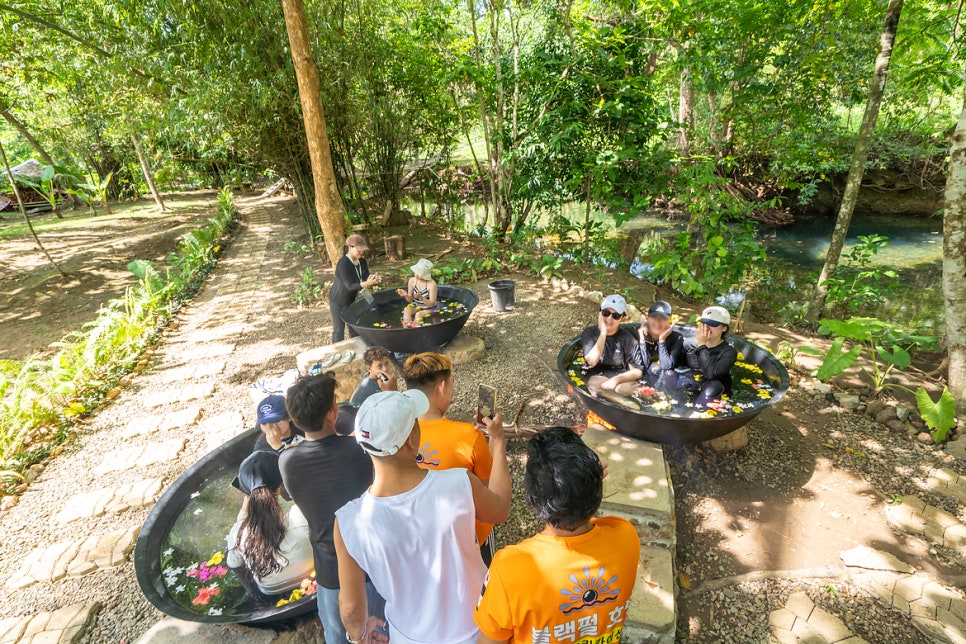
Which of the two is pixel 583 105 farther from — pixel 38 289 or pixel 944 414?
pixel 38 289

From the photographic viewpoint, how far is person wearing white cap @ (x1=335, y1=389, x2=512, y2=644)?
138cm

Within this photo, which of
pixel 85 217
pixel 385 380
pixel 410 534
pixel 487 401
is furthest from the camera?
pixel 85 217

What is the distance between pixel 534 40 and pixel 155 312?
8.33m

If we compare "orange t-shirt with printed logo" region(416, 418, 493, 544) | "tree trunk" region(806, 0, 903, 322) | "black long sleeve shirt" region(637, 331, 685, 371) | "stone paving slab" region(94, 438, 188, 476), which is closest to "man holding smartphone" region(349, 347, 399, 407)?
"orange t-shirt with printed logo" region(416, 418, 493, 544)

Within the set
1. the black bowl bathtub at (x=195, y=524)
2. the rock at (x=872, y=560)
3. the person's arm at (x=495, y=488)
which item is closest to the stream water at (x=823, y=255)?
the rock at (x=872, y=560)

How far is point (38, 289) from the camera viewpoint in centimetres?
858

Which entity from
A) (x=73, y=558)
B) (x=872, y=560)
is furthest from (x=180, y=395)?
(x=872, y=560)

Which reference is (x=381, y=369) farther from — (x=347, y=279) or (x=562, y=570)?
(x=347, y=279)

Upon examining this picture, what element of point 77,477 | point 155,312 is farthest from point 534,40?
point 77,477

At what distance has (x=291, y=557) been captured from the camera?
7.52 ft

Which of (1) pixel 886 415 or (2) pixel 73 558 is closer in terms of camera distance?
(2) pixel 73 558

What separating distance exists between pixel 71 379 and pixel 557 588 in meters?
5.88

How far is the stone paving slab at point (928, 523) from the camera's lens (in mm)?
2688

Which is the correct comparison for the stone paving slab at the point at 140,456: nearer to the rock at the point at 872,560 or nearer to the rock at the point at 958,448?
the rock at the point at 872,560
